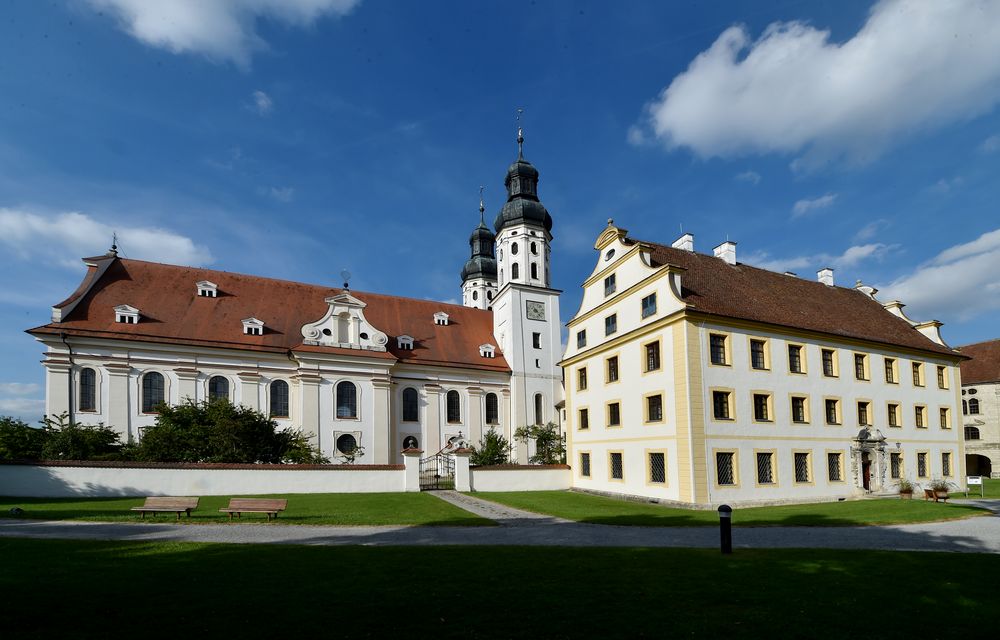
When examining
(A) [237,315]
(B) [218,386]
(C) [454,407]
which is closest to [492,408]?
(C) [454,407]

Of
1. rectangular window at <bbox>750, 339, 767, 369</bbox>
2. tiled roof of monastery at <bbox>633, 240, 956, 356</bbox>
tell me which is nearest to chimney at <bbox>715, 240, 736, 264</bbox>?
tiled roof of monastery at <bbox>633, 240, 956, 356</bbox>

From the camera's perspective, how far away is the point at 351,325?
39812 millimetres

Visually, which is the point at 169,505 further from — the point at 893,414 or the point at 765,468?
the point at 893,414

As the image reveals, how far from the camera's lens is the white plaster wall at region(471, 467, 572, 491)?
29.5 m

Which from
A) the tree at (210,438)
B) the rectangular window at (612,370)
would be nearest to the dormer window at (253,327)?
the tree at (210,438)

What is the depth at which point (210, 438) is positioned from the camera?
89.8ft

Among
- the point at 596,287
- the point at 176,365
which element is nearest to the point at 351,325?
the point at 176,365

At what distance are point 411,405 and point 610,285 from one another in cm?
1812

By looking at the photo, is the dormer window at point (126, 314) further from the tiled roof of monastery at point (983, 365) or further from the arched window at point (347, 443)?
the tiled roof of monastery at point (983, 365)

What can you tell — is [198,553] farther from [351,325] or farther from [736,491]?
[351,325]

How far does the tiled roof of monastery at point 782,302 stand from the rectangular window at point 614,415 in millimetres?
6477

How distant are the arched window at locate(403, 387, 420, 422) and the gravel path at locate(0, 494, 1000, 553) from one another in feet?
79.8

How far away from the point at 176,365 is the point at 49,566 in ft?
93.7

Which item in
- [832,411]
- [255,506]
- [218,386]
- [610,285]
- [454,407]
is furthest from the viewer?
[454,407]
